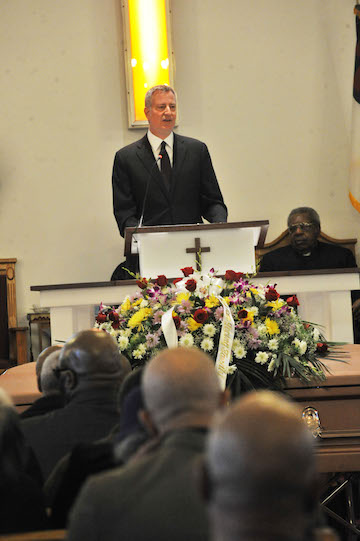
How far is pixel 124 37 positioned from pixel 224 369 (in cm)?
557

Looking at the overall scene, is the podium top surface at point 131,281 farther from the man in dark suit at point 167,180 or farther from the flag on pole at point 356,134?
the flag on pole at point 356,134

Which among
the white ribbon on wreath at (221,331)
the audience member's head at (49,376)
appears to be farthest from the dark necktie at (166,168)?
the audience member's head at (49,376)

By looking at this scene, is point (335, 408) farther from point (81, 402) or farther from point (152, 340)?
point (81, 402)

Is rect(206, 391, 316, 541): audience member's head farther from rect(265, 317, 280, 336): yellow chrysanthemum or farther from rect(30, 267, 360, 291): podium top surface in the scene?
rect(30, 267, 360, 291): podium top surface

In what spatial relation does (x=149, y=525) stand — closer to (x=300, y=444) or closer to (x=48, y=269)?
(x=300, y=444)

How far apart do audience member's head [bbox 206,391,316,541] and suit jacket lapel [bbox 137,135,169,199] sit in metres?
4.99

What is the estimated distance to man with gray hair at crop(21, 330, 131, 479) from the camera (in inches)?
78.0

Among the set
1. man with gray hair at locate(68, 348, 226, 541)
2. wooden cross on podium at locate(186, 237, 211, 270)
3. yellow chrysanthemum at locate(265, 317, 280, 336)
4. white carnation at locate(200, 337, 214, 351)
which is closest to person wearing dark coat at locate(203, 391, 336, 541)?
man with gray hair at locate(68, 348, 226, 541)

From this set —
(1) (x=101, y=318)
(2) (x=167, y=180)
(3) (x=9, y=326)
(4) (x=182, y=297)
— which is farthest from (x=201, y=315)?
(3) (x=9, y=326)

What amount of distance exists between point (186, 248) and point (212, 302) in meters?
1.07

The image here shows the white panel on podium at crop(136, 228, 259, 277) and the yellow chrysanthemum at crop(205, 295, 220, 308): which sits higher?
the white panel on podium at crop(136, 228, 259, 277)

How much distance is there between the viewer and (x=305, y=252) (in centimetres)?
764

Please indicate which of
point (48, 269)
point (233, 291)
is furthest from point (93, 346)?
point (48, 269)

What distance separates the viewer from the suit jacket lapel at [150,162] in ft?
19.4
